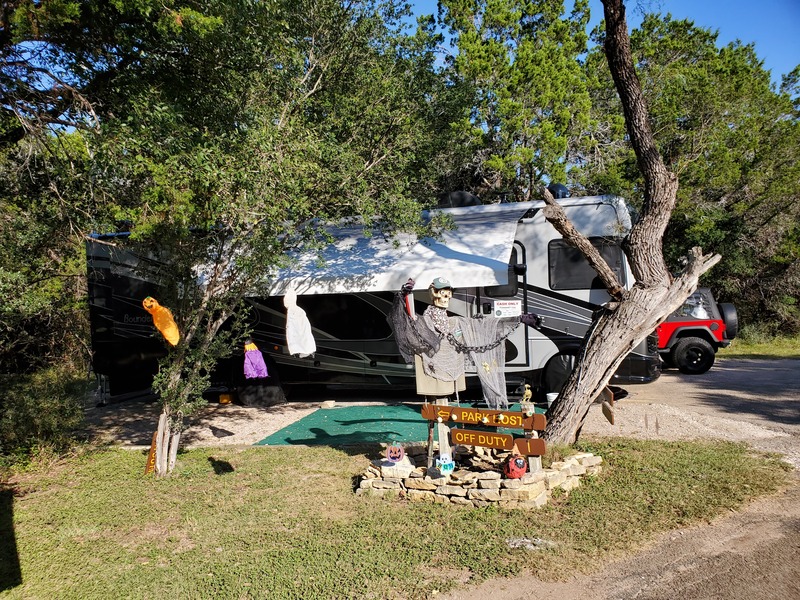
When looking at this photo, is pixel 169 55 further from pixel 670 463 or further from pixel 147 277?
pixel 670 463

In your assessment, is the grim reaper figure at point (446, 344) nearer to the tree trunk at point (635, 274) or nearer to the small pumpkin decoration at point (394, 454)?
the small pumpkin decoration at point (394, 454)

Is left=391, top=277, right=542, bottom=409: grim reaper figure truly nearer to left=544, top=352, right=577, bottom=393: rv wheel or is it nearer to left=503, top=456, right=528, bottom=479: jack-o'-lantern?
left=503, top=456, right=528, bottom=479: jack-o'-lantern

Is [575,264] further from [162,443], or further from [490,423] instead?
[162,443]

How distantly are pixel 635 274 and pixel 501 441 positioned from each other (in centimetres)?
229

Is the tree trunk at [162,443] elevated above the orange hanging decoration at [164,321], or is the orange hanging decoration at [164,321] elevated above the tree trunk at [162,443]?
the orange hanging decoration at [164,321]

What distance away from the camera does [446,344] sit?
5859mm

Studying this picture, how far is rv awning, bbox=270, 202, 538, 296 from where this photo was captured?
9023mm

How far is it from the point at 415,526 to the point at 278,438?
3.81 m

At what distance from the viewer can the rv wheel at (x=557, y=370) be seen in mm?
9398

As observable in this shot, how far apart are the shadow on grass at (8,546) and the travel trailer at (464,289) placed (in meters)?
3.06

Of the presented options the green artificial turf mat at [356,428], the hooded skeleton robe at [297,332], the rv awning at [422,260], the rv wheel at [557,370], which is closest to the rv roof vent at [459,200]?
the rv awning at [422,260]

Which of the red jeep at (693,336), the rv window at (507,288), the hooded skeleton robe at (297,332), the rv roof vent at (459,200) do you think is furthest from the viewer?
the red jeep at (693,336)

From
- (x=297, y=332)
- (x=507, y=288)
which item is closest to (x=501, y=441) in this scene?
(x=297, y=332)

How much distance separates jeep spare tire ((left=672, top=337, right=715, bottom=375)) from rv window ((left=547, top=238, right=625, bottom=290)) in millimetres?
4707
